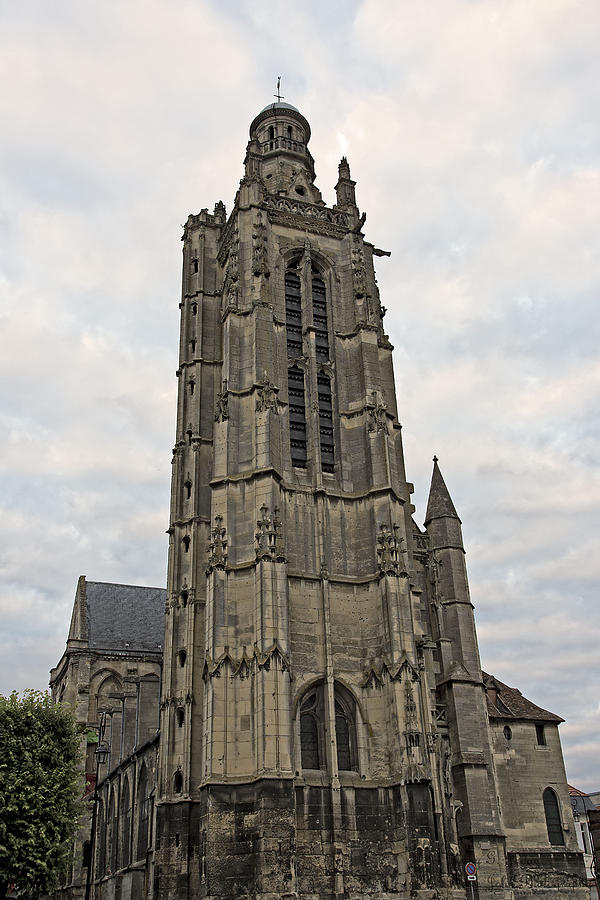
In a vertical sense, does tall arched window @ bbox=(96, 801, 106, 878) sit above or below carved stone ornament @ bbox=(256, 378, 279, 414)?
below

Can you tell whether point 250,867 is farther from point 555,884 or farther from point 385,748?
point 555,884

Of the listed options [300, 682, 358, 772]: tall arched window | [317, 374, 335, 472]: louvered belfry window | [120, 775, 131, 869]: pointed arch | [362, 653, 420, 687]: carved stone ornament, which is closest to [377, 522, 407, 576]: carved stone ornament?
[362, 653, 420, 687]: carved stone ornament

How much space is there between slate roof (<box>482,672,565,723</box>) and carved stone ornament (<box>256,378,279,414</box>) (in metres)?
16.1

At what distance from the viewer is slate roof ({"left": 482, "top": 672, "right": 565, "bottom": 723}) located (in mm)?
34875

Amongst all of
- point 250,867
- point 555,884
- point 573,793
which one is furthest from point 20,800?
point 573,793

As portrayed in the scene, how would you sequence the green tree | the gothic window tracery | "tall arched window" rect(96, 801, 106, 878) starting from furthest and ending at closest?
"tall arched window" rect(96, 801, 106, 878) → the gothic window tracery → the green tree

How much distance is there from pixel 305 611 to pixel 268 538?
283 centimetres

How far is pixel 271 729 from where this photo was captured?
23.8 m

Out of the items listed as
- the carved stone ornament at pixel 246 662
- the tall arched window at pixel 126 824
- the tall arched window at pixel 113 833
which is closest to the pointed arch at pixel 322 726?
the carved stone ornament at pixel 246 662

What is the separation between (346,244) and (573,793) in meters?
52.0

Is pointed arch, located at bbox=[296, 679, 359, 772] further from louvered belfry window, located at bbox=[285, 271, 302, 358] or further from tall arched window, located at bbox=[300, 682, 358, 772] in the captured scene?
louvered belfry window, located at bbox=[285, 271, 302, 358]

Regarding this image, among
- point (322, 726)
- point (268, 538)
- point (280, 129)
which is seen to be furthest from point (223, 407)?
point (280, 129)

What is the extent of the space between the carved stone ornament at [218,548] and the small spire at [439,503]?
11.5 meters

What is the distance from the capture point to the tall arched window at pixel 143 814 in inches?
1326
